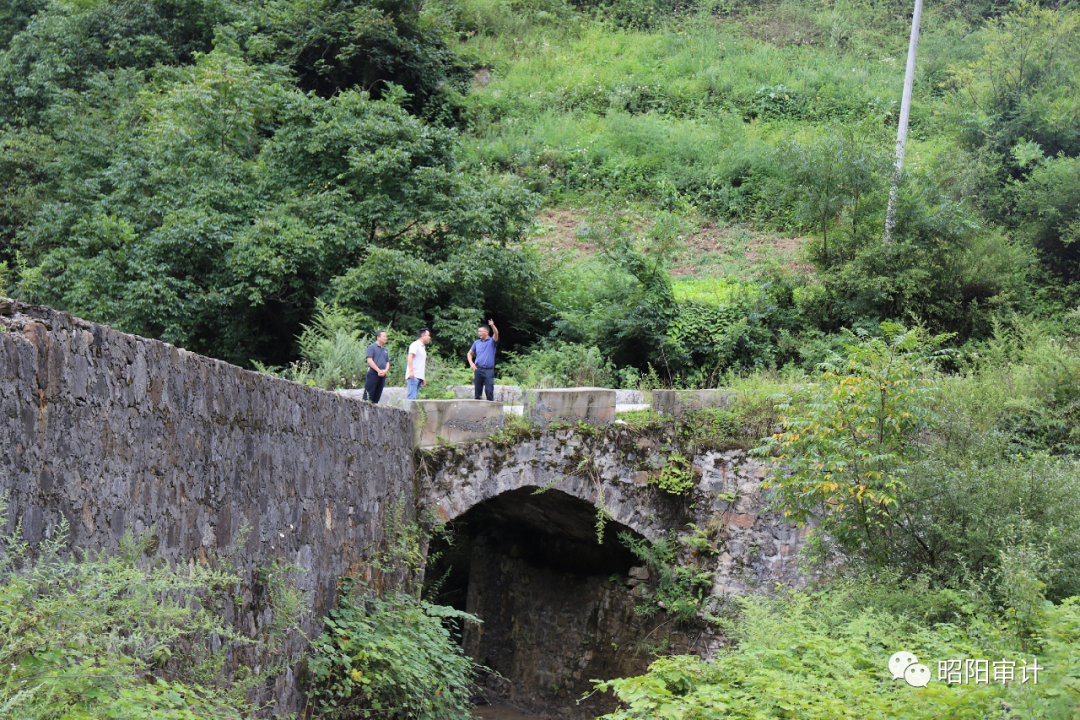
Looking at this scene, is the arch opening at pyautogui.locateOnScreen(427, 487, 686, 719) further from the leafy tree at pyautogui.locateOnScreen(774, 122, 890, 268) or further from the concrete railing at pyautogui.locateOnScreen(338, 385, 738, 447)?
the leafy tree at pyautogui.locateOnScreen(774, 122, 890, 268)

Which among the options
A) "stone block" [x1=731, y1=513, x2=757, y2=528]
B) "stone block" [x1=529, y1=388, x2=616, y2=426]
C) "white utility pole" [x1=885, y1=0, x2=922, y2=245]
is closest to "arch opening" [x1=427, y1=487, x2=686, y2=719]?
"stone block" [x1=529, y1=388, x2=616, y2=426]

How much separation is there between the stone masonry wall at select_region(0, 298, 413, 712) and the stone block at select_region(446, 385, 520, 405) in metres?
3.85

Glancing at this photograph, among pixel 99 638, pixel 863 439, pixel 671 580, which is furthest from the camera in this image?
pixel 671 580

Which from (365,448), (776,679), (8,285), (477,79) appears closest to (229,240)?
Answer: (8,285)

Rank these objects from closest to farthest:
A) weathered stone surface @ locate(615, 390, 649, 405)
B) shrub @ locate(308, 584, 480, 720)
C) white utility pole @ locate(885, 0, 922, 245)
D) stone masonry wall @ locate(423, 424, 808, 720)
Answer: shrub @ locate(308, 584, 480, 720) < stone masonry wall @ locate(423, 424, 808, 720) < weathered stone surface @ locate(615, 390, 649, 405) < white utility pole @ locate(885, 0, 922, 245)

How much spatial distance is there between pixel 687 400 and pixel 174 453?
298 inches

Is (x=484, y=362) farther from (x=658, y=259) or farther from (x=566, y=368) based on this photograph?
(x=658, y=259)

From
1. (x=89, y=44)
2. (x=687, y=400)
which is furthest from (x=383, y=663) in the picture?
(x=89, y=44)

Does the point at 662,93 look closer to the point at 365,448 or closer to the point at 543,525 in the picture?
the point at 543,525

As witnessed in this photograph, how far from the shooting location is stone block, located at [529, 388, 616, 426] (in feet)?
32.3

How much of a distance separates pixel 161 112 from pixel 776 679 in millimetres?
15142

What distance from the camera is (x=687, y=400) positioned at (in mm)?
10656

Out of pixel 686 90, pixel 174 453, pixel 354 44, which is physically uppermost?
pixel 686 90

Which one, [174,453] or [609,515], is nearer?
[174,453]
